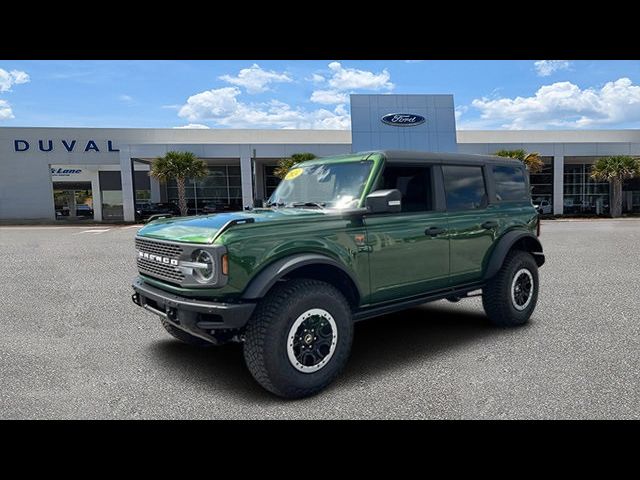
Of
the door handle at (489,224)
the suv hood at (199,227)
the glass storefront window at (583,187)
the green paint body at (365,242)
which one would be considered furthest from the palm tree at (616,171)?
the suv hood at (199,227)

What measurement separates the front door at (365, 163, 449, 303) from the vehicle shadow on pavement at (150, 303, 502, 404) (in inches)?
26.1

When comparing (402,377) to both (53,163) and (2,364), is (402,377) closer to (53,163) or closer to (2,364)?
(2,364)

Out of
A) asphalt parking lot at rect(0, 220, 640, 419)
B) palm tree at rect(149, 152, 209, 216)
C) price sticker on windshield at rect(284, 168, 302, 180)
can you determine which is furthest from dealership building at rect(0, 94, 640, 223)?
price sticker on windshield at rect(284, 168, 302, 180)

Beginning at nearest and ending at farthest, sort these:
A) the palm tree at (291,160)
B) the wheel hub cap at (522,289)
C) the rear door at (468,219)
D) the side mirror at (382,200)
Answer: the side mirror at (382,200) → the rear door at (468,219) → the wheel hub cap at (522,289) → the palm tree at (291,160)

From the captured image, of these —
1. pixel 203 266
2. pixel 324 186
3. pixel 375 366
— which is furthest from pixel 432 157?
pixel 203 266

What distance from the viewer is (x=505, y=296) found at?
16.7ft

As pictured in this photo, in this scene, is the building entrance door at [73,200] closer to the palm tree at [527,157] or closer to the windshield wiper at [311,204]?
the palm tree at [527,157]

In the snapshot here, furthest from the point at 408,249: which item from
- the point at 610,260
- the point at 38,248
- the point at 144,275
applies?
the point at 38,248

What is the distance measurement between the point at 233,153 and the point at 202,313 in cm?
2721

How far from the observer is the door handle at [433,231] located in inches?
172

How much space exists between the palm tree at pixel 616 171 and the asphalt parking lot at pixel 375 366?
1099 inches

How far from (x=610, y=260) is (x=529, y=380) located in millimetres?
8612

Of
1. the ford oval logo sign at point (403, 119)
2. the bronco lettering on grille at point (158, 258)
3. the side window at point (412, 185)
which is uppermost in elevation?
the ford oval logo sign at point (403, 119)

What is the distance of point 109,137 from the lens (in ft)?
108
